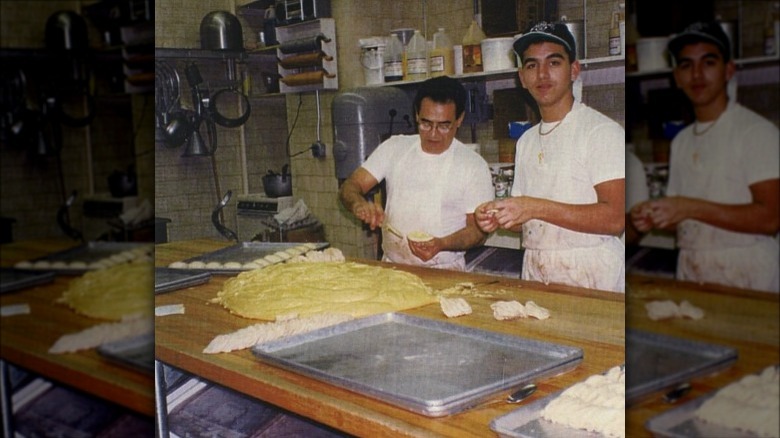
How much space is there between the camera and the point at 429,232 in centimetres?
130

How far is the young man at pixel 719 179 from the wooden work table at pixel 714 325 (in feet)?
0.06

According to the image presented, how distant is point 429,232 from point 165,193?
0.54 metres

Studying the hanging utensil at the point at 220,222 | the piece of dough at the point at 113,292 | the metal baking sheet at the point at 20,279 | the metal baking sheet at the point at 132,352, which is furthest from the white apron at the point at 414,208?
the metal baking sheet at the point at 20,279

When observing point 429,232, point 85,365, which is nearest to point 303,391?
point 429,232

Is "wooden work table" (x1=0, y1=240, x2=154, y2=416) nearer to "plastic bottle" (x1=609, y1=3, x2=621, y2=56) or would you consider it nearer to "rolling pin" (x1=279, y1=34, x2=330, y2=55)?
"rolling pin" (x1=279, y1=34, x2=330, y2=55)

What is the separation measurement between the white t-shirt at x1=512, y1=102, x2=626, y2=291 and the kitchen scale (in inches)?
19.6

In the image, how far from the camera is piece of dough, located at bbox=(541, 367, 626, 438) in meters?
Result: 1.03

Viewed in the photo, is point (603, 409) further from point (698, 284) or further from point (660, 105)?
point (660, 105)

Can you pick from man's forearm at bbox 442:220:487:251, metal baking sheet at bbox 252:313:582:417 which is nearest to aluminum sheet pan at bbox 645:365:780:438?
metal baking sheet at bbox 252:313:582:417

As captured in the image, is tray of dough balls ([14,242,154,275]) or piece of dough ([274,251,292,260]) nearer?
piece of dough ([274,251,292,260])

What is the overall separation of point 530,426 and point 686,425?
19 centimetres

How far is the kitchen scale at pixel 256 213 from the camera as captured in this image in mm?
1491

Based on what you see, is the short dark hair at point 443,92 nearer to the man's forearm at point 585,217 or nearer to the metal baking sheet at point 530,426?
the man's forearm at point 585,217

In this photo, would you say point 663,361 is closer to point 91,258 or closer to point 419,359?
point 419,359
